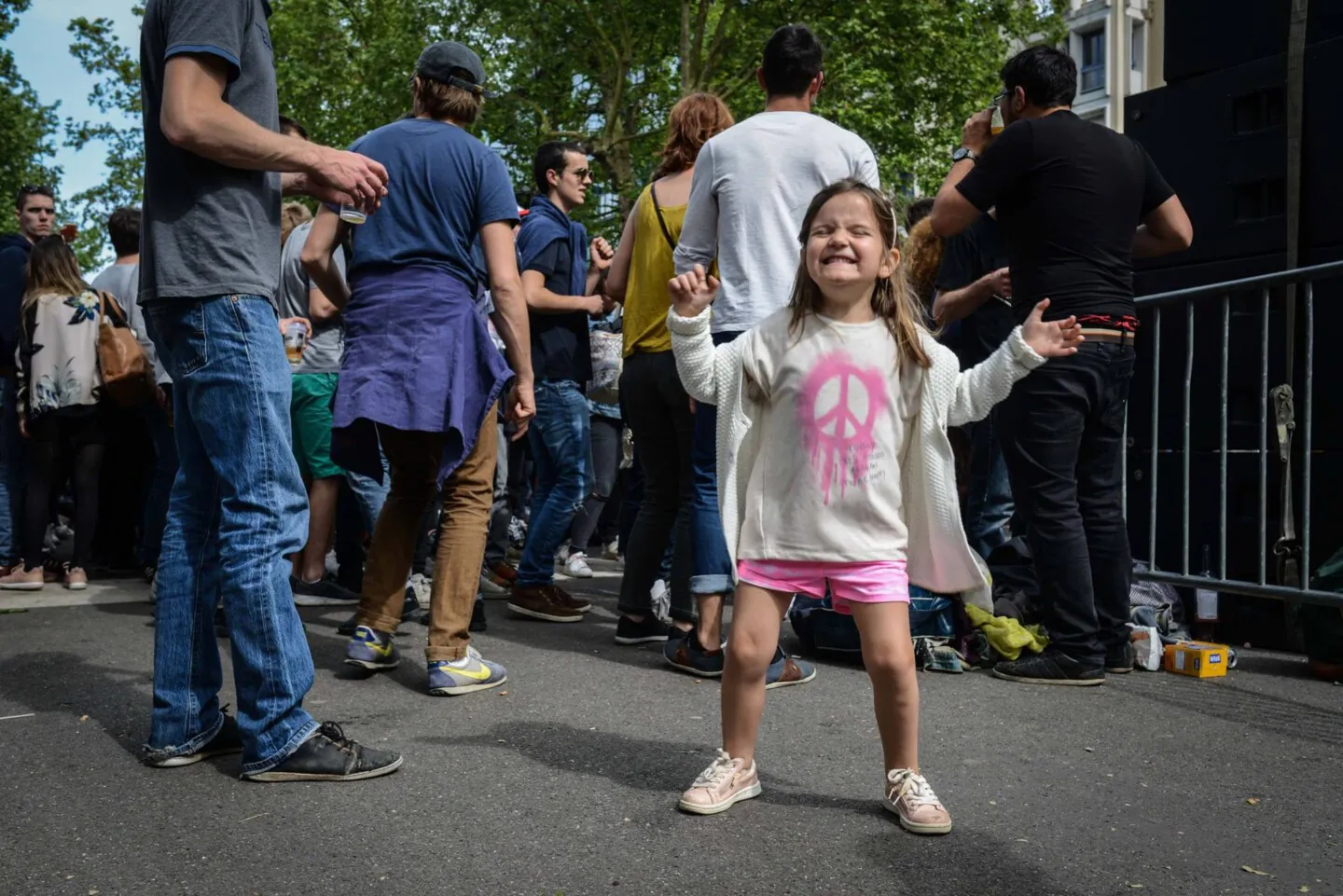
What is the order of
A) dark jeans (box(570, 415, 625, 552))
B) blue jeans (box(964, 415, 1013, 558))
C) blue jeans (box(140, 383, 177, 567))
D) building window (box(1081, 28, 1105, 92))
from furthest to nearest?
building window (box(1081, 28, 1105, 92)) < dark jeans (box(570, 415, 625, 552)) < blue jeans (box(140, 383, 177, 567)) < blue jeans (box(964, 415, 1013, 558))

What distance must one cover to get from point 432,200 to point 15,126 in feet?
91.1

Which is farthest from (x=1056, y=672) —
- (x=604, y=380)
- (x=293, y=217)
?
(x=293, y=217)

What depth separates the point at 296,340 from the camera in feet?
20.9

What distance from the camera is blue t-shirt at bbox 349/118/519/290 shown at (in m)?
4.64

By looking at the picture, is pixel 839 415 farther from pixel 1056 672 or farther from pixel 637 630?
pixel 637 630

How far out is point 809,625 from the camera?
538 cm

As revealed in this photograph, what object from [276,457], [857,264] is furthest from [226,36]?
[857,264]

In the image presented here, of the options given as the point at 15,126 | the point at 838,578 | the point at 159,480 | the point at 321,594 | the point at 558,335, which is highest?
the point at 15,126

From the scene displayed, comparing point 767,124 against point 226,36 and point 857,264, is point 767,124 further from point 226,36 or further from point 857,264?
point 226,36

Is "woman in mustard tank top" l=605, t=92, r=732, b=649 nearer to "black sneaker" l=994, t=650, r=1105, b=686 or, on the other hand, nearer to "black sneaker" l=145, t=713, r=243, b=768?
"black sneaker" l=994, t=650, r=1105, b=686

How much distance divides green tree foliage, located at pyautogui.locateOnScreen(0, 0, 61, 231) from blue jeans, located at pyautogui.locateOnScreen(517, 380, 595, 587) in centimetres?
2394

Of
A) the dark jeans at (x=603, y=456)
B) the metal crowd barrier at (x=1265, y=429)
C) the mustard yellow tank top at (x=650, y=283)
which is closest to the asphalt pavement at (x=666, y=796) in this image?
the metal crowd barrier at (x=1265, y=429)

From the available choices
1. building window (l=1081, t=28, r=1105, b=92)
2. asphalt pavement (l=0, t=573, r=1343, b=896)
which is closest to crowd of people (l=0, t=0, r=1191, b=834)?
asphalt pavement (l=0, t=573, r=1343, b=896)

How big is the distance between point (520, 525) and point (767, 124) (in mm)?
5485
